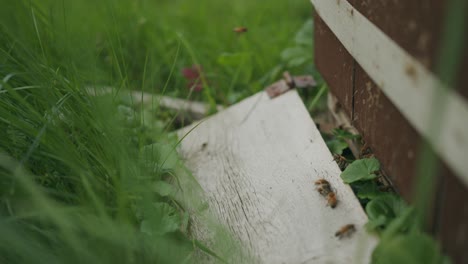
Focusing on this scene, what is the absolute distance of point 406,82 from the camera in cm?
123

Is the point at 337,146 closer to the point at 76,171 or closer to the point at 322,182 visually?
the point at 322,182

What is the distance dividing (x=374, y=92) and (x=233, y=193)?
602 mm

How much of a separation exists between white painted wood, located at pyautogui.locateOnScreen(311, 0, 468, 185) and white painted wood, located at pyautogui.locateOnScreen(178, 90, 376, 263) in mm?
330

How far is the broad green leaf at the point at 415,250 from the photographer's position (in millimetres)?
1168

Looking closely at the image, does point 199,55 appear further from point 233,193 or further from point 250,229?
point 250,229

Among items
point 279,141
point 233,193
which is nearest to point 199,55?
point 279,141

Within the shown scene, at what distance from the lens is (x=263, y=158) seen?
6.50 feet

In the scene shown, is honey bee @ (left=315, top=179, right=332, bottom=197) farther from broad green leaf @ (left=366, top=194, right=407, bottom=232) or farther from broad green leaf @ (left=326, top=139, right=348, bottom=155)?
broad green leaf @ (left=326, top=139, right=348, bottom=155)

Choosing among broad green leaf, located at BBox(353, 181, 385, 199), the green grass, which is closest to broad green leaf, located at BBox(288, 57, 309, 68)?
the green grass

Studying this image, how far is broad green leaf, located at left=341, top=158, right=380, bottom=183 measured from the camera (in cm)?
162

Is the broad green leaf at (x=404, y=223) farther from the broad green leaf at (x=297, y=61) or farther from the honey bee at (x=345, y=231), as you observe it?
the broad green leaf at (x=297, y=61)

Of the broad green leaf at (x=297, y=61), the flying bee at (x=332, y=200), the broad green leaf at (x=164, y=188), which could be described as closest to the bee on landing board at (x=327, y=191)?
the flying bee at (x=332, y=200)

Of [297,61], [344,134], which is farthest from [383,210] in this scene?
[297,61]

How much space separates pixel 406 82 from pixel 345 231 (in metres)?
0.45
